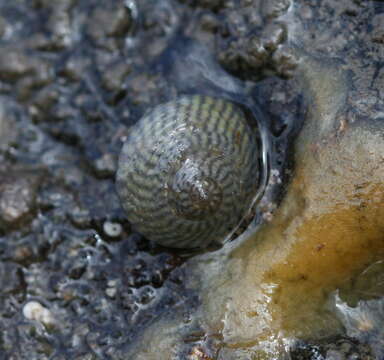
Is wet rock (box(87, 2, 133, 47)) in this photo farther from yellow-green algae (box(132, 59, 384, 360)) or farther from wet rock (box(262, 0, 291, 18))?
yellow-green algae (box(132, 59, 384, 360))

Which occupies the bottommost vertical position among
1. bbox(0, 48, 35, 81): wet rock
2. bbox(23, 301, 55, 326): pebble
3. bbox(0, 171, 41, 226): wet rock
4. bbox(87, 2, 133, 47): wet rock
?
bbox(23, 301, 55, 326): pebble

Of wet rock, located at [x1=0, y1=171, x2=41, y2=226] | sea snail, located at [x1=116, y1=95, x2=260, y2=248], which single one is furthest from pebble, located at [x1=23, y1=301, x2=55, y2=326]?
sea snail, located at [x1=116, y1=95, x2=260, y2=248]

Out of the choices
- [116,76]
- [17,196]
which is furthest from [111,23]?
[17,196]

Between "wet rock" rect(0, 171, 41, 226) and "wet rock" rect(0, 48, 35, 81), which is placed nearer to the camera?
"wet rock" rect(0, 171, 41, 226)

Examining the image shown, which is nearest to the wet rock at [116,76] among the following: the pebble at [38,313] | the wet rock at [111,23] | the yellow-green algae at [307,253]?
the wet rock at [111,23]

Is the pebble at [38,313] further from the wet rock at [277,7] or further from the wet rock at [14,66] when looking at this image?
the wet rock at [277,7]

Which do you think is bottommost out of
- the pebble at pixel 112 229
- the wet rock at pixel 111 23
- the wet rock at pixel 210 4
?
the pebble at pixel 112 229
